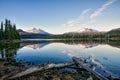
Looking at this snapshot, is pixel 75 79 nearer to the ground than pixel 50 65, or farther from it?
nearer to the ground

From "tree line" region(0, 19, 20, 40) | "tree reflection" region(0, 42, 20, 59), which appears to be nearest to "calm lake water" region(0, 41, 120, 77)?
"tree reflection" region(0, 42, 20, 59)

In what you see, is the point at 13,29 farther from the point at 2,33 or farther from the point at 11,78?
the point at 11,78

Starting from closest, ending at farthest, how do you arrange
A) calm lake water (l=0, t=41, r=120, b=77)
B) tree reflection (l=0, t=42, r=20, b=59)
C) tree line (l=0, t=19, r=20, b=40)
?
calm lake water (l=0, t=41, r=120, b=77)
tree reflection (l=0, t=42, r=20, b=59)
tree line (l=0, t=19, r=20, b=40)

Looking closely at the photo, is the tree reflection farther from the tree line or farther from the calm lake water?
the tree line

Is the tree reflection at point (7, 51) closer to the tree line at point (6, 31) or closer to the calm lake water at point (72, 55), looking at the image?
the calm lake water at point (72, 55)

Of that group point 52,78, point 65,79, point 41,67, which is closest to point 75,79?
point 65,79

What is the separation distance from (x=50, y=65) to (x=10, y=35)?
11323 centimetres

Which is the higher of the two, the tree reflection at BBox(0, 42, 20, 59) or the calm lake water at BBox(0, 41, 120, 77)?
the tree reflection at BBox(0, 42, 20, 59)

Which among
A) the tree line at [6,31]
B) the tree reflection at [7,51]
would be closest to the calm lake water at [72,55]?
the tree reflection at [7,51]

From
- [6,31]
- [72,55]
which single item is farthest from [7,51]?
[6,31]

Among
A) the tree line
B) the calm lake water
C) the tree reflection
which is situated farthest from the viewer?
the tree line

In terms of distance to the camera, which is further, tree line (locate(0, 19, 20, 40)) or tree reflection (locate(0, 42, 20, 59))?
tree line (locate(0, 19, 20, 40))

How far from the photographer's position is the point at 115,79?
17531 mm

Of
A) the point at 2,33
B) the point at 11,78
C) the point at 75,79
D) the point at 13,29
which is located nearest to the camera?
the point at 11,78
